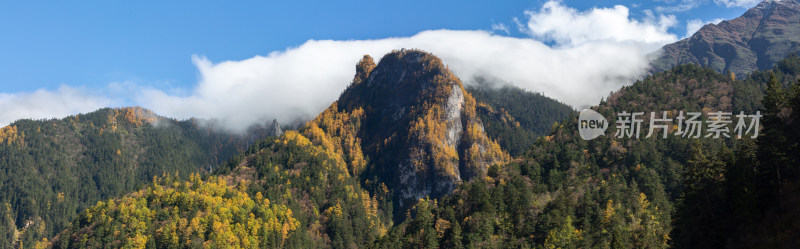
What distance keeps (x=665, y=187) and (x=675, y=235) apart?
68.3 m

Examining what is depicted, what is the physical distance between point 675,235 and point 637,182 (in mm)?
69214

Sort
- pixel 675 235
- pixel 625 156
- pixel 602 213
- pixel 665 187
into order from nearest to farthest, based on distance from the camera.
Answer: pixel 675 235 < pixel 602 213 < pixel 665 187 < pixel 625 156

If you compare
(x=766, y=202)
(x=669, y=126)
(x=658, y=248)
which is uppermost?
(x=669, y=126)

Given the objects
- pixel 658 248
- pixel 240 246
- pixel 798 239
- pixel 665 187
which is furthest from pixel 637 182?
pixel 240 246

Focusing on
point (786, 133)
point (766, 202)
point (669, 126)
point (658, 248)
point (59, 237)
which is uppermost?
point (669, 126)

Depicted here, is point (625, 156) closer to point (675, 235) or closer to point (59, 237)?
point (675, 235)

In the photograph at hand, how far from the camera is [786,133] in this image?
74.6m

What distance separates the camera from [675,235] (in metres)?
90.8

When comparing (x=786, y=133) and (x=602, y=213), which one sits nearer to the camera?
(x=786, y=133)

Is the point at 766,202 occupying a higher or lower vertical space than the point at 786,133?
lower

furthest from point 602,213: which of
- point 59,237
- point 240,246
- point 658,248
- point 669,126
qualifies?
point 59,237

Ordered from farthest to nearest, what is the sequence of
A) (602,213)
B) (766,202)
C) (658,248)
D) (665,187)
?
(665,187) → (602,213) → (658,248) → (766,202)

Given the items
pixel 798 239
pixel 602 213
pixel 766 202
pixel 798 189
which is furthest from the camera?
pixel 602 213

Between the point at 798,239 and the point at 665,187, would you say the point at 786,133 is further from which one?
the point at 665,187
